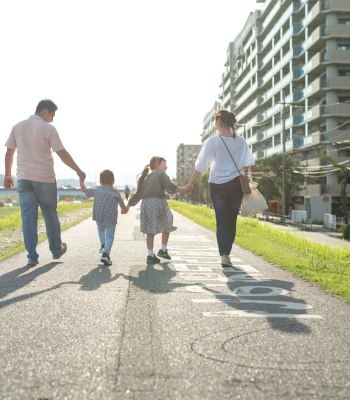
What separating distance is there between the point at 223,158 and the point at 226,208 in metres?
0.63

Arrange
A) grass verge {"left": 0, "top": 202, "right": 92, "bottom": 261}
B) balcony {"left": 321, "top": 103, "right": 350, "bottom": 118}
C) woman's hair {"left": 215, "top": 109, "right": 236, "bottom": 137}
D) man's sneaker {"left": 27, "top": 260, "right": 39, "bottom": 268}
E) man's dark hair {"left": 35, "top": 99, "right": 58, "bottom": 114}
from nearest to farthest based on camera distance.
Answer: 1. man's sneaker {"left": 27, "top": 260, "right": 39, "bottom": 268}
2. man's dark hair {"left": 35, "top": 99, "right": 58, "bottom": 114}
3. woman's hair {"left": 215, "top": 109, "right": 236, "bottom": 137}
4. grass verge {"left": 0, "top": 202, "right": 92, "bottom": 261}
5. balcony {"left": 321, "top": 103, "right": 350, "bottom": 118}

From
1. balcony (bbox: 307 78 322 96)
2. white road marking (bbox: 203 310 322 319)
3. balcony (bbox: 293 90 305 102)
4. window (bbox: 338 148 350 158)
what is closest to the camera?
white road marking (bbox: 203 310 322 319)

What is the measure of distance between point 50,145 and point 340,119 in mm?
51483

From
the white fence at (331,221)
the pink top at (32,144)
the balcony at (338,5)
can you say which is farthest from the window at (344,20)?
the pink top at (32,144)

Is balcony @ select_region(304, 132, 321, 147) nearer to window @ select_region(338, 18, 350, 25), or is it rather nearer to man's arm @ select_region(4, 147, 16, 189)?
window @ select_region(338, 18, 350, 25)

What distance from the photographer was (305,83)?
197 ft

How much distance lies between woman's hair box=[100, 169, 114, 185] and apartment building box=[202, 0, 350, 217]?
47077 millimetres

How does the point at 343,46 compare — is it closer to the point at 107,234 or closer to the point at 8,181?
the point at 107,234

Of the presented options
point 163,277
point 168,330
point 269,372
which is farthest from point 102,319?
point 163,277

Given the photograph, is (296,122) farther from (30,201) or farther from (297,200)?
(30,201)

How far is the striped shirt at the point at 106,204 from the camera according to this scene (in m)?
7.35

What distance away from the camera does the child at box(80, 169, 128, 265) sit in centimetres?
734

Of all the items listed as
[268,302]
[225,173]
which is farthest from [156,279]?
[225,173]

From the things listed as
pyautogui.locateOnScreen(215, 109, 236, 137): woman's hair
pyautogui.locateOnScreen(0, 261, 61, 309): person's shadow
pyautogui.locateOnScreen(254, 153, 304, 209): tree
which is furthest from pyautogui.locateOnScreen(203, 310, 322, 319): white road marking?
pyautogui.locateOnScreen(254, 153, 304, 209): tree
